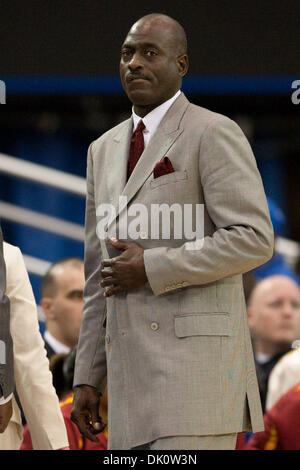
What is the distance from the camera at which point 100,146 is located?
291cm

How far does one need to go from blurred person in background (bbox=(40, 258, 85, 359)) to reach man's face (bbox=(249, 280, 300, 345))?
1.79m

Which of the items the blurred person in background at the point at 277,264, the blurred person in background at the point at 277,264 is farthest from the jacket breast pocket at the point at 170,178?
the blurred person in background at the point at 277,264

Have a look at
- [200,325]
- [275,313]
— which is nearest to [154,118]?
[200,325]

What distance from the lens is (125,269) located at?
2572 mm

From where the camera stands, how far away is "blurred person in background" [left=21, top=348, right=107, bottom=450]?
153 inches

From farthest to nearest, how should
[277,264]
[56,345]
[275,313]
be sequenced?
1. [277,264]
2. [275,313]
3. [56,345]

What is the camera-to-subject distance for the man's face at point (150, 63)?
105 inches

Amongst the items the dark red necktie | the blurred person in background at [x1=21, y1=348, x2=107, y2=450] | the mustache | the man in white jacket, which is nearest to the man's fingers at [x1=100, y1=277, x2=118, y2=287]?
the dark red necktie

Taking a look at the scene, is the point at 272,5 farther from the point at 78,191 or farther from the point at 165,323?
the point at 78,191

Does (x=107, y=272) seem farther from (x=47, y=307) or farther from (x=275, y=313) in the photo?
(x=275, y=313)

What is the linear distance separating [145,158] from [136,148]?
10 centimetres

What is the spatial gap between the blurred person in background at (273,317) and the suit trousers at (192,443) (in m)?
3.91

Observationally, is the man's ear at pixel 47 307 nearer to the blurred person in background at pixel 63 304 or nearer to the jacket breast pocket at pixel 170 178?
the blurred person in background at pixel 63 304
